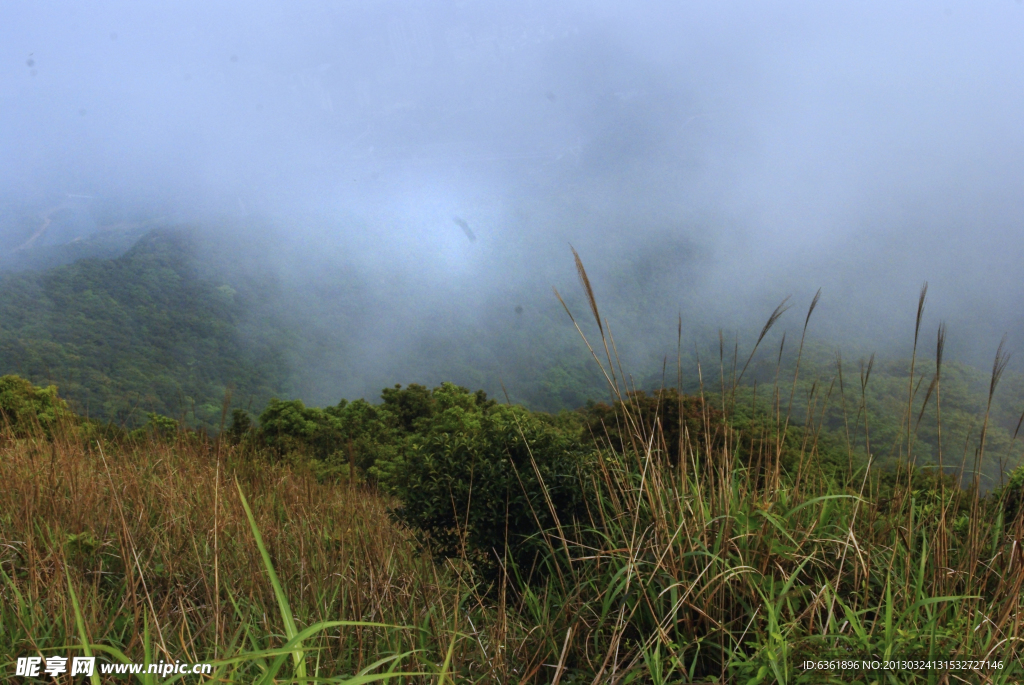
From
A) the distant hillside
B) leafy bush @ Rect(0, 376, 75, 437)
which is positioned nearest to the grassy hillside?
leafy bush @ Rect(0, 376, 75, 437)

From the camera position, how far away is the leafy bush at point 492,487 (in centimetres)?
288

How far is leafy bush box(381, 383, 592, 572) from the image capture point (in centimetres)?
288

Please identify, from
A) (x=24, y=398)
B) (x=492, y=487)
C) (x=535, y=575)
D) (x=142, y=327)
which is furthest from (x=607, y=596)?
(x=142, y=327)

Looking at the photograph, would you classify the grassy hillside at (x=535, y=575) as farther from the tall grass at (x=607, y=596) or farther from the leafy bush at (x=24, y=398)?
the leafy bush at (x=24, y=398)

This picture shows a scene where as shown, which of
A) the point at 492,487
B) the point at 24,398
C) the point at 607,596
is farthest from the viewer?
the point at 24,398

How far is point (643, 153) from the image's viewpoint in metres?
107

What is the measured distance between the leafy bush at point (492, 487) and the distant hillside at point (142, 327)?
24.9m

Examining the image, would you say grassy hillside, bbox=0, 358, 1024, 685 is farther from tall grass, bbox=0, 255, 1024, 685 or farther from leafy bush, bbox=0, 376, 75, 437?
leafy bush, bbox=0, 376, 75, 437

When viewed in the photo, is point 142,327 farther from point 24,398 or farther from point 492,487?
point 492,487

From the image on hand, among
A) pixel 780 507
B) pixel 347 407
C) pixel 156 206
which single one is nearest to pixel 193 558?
pixel 780 507

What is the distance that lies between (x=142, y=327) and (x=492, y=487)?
47015mm

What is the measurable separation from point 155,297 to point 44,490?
52.6m

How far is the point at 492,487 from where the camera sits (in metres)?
2.99

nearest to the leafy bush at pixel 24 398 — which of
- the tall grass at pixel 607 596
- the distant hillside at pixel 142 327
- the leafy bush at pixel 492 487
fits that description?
the tall grass at pixel 607 596
